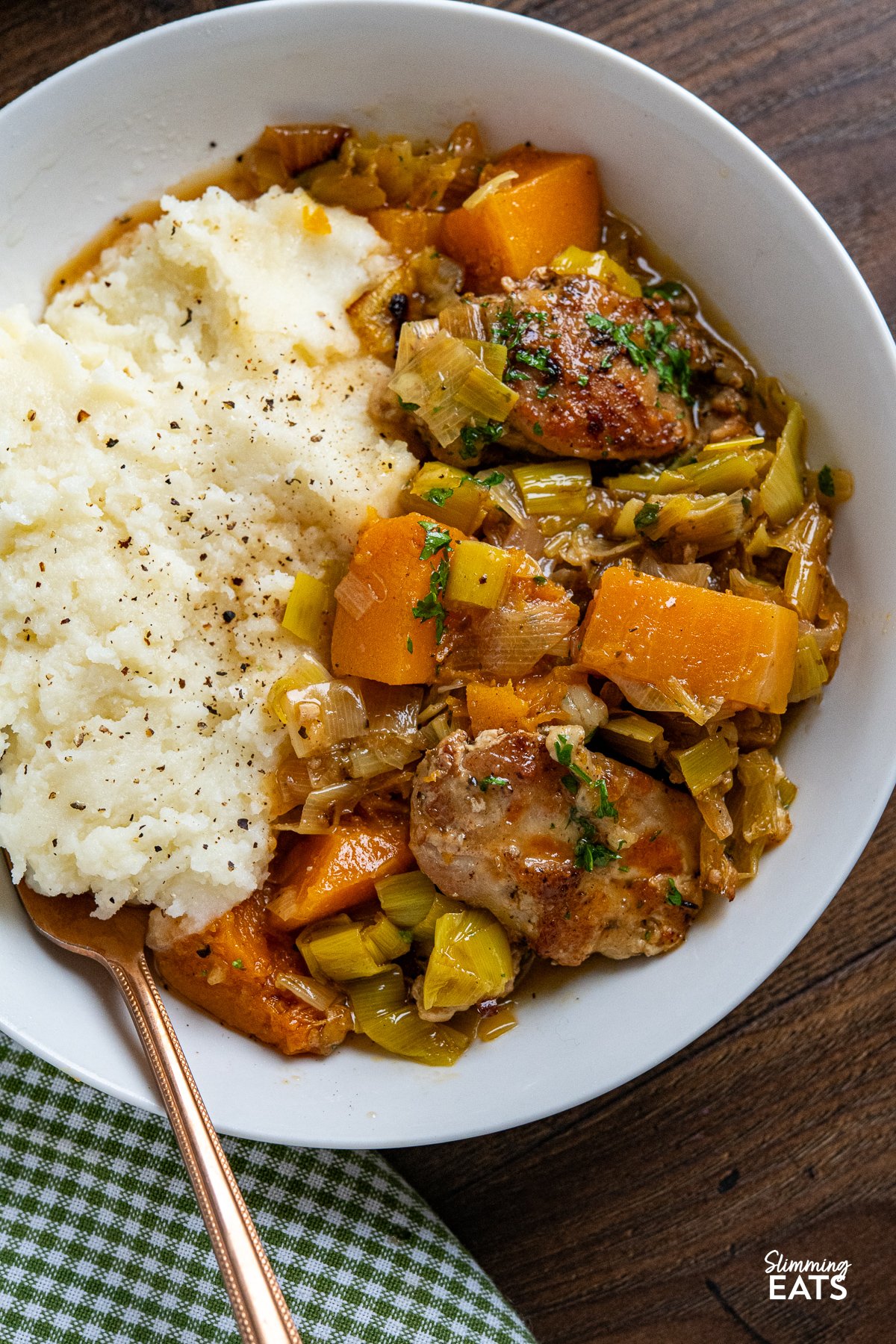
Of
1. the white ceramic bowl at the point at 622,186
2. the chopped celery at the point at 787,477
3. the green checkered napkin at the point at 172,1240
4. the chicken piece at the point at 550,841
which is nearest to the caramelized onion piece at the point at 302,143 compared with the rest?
the white ceramic bowl at the point at 622,186

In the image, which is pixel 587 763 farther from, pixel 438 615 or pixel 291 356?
pixel 291 356

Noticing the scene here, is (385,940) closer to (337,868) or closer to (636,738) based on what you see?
(337,868)

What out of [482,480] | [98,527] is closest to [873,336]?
[482,480]

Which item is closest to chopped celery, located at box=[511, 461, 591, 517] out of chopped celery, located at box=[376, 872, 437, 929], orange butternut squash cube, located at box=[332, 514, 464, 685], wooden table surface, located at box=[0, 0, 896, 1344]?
orange butternut squash cube, located at box=[332, 514, 464, 685]

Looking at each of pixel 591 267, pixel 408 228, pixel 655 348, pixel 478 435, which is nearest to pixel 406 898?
pixel 478 435

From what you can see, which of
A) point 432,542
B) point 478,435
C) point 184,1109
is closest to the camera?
point 184,1109

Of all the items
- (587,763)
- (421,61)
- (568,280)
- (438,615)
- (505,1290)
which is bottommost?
(505,1290)

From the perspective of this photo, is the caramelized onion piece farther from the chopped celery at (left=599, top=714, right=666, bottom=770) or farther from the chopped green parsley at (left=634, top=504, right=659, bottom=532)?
the chopped celery at (left=599, top=714, right=666, bottom=770)
